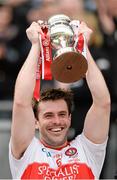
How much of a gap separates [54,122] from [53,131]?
6 cm

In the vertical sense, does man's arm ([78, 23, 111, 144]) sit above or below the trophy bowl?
below

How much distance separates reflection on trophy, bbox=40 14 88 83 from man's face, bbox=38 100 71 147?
36cm

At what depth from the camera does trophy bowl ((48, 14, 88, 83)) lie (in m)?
3.90

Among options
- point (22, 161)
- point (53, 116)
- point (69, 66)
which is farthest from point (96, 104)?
point (22, 161)

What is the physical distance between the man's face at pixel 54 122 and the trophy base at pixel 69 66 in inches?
14.3

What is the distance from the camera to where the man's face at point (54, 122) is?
169 inches

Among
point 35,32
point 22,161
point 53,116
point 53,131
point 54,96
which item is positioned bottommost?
point 22,161

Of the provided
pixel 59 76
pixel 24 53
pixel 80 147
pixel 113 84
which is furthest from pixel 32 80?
pixel 24 53

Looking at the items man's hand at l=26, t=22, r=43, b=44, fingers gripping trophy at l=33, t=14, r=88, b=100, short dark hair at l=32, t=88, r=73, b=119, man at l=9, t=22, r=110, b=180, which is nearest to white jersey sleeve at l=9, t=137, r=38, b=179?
man at l=9, t=22, r=110, b=180

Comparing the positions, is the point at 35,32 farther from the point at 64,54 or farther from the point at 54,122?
the point at 54,122

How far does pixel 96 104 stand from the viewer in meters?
4.28

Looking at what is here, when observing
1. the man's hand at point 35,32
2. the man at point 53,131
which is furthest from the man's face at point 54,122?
the man's hand at point 35,32

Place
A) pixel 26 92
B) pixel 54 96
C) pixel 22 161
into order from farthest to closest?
pixel 54 96 → pixel 22 161 → pixel 26 92

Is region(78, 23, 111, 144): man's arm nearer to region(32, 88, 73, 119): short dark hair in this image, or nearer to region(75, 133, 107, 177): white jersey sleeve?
region(75, 133, 107, 177): white jersey sleeve
